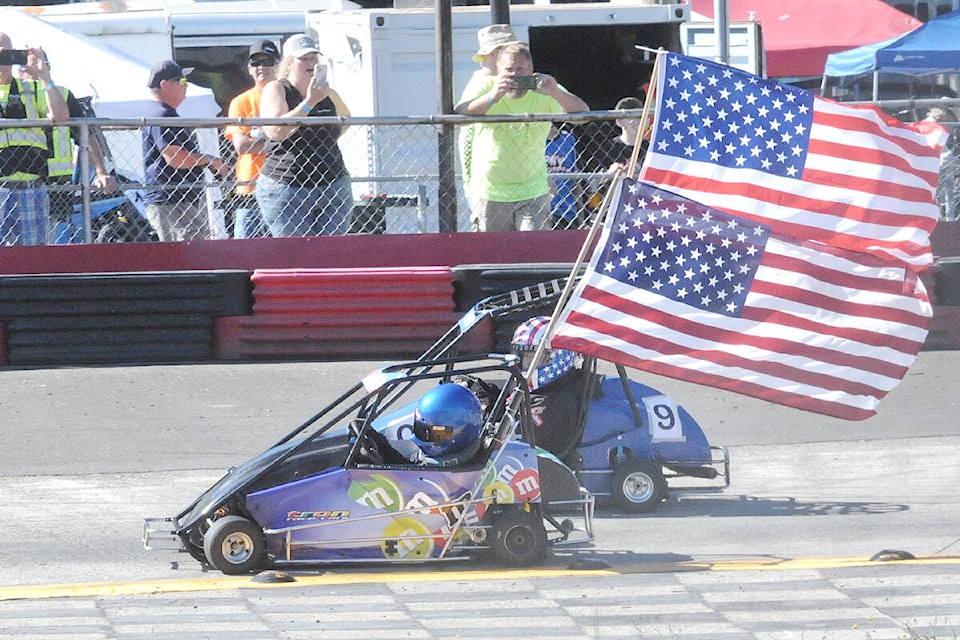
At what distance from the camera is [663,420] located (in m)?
7.53

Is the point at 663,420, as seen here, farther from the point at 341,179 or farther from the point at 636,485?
the point at 341,179

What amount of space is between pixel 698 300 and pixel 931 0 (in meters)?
19.5

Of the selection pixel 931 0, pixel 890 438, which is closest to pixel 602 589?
pixel 890 438

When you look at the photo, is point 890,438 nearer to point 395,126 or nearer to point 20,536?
point 395,126

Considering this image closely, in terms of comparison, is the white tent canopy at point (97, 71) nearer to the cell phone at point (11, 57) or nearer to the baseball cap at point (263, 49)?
the cell phone at point (11, 57)

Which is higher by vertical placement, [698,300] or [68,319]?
[698,300]

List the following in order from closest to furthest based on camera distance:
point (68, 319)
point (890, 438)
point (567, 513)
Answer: point (567, 513)
point (890, 438)
point (68, 319)

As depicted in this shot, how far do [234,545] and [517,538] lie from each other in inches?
46.1

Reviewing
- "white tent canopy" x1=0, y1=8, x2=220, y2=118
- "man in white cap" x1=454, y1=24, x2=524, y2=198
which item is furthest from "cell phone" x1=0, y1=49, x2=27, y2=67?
"white tent canopy" x1=0, y1=8, x2=220, y2=118

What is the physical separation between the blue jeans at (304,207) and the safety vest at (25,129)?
1.53 meters

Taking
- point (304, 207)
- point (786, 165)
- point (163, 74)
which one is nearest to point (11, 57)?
point (163, 74)

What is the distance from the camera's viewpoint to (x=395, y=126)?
34.6ft

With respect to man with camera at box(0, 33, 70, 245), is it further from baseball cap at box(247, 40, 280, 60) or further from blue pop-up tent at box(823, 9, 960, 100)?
blue pop-up tent at box(823, 9, 960, 100)

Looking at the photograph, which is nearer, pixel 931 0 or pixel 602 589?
pixel 602 589
